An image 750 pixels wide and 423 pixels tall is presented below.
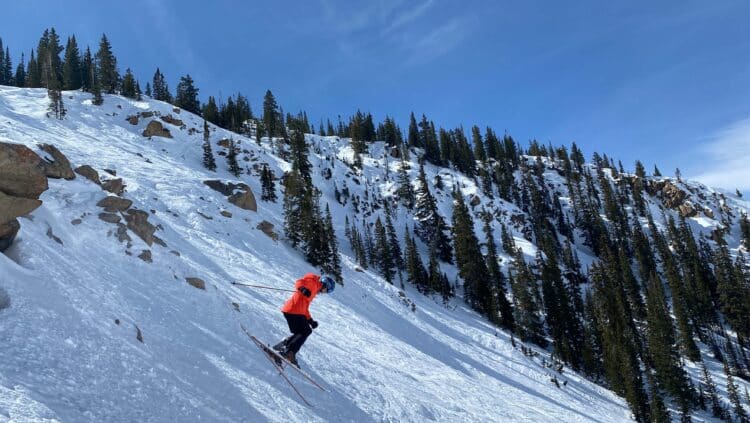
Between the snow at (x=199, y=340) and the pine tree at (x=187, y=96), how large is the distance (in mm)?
64963

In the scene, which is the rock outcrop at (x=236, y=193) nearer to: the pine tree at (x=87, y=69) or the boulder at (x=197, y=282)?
the boulder at (x=197, y=282)

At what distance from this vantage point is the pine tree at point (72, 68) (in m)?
88.9

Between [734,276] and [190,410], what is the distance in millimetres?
113510

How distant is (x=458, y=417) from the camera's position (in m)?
15.5

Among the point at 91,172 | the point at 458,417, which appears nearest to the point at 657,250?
the point at 458,417

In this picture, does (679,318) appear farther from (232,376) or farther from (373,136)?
(373,136)

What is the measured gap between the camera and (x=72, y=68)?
91812mm

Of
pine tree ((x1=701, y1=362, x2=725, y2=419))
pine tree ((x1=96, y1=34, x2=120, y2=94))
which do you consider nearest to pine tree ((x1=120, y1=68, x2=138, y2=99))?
pine tree ((x1=96, y1=34, x2=120, y2=94))

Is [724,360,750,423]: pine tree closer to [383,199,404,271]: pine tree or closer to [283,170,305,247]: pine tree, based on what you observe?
[383,199,404,271]: pine tree

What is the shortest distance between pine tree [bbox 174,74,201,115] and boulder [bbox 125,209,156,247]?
9263 cm

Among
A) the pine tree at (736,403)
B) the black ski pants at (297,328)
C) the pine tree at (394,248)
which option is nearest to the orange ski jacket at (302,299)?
the black ski pants at (297,328)

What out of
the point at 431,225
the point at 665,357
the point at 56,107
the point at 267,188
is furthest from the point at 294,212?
the point at 665,357

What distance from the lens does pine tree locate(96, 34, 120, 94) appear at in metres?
83.2

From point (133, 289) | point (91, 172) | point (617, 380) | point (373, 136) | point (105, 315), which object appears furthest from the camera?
point (373, 136)
